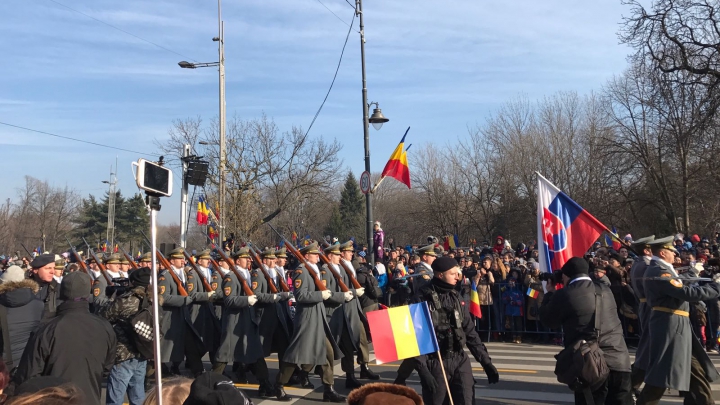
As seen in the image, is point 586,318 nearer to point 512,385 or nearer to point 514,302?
point 512,385

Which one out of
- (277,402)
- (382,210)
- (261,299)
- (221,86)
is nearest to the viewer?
(277,402)

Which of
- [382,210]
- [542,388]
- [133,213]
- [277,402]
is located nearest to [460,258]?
[542,388]

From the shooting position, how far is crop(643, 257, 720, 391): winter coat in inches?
247

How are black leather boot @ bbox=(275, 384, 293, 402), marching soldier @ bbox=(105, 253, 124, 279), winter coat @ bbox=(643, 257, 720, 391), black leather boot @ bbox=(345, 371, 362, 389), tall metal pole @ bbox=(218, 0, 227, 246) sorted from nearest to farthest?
winter coat @ bbox=(643, 257, 720, 391) → black leather boot @ bbox=(275, 384, 293, 402) → black leather boot @ bbox=(345, 371, 362, 389) → marching soldier @ bbox=(105, 253, 124, 279) → tall metal pole @ bbox=(218, 0, 227, 246)

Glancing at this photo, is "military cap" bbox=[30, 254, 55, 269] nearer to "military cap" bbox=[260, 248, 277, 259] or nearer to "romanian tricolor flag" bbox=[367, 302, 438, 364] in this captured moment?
"romanian tricolor flag" bbox=[367, 302, 438, 364]

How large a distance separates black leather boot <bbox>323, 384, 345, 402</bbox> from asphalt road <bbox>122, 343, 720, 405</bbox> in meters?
0.13

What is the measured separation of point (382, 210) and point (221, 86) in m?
40.5

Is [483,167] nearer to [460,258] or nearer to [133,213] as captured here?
[460,258]

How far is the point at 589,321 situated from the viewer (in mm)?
5883

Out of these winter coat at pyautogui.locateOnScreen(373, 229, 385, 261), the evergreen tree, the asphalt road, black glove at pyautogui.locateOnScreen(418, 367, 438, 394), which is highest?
the evergreen tree

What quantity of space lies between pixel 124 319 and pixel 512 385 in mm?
5125

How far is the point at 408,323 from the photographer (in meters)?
5.68

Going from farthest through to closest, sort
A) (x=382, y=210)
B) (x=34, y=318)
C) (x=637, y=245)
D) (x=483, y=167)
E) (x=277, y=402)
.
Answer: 1. (x=382, y=210)
2. (x=483, y=167)
3. (x=277, y=402)
4. (x=637, y=245)
5. (x=34, y=318)

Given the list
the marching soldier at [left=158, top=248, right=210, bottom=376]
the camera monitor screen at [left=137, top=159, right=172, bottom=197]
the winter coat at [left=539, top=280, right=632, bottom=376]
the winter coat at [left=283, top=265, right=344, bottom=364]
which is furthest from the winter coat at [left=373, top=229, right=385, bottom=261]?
the camera monitor screen at [left=137, top=159, right=172, bottom=197]
